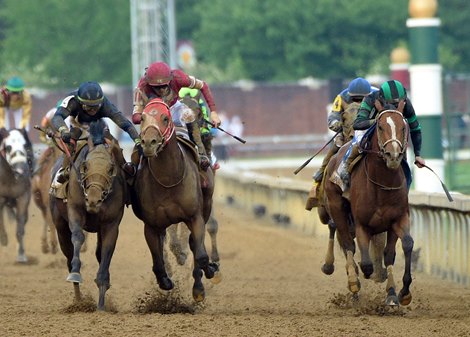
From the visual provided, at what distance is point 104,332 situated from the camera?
11.5m

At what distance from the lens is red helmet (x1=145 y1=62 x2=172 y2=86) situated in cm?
1396

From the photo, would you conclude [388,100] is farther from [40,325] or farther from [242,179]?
[242,179]

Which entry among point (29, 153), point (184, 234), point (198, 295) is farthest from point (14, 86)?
point (198, 295)

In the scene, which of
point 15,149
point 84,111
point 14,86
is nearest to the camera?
point 84,111

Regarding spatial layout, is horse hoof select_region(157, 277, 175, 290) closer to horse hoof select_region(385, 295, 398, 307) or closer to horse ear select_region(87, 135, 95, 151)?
horse ear select_region(87, 135, 95, 151)

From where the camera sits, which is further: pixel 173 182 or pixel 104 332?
pixel 173 182

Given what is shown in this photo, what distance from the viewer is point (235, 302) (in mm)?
14508

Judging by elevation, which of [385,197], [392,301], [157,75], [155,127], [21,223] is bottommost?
[392,301]

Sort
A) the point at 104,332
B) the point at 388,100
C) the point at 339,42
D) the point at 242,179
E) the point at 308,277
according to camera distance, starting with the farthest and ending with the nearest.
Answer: the point at 339,42 < the point at 242,179 < the point at 308,277 < the point at 388,100 < the point at 104,332

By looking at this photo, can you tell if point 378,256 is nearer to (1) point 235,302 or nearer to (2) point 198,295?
(1) point 235,302

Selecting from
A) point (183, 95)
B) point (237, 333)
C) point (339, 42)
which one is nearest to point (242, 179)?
point (183, 95)

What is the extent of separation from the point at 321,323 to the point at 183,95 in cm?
640

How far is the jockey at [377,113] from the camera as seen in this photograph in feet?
43.3

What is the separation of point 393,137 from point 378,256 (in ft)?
8.57
